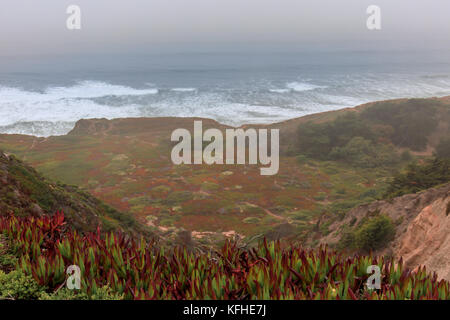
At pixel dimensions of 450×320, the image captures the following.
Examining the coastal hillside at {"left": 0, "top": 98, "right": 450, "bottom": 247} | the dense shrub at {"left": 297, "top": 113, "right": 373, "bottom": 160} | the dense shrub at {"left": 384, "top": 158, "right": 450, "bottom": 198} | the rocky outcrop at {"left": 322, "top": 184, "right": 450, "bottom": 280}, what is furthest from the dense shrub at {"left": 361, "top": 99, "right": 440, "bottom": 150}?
the rocky outcrop at {"left": 322, "top": 184, "right": 450, "bottom": 280}

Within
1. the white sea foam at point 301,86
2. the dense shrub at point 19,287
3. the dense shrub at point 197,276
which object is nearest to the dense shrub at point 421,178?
the dense shrub at point 197,276

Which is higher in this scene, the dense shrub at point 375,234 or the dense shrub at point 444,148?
the dense shrub at point 375,234

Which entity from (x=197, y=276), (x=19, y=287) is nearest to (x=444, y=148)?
(x=197, y=276)

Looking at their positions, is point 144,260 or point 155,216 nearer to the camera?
point 144,260

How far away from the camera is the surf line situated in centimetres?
5175

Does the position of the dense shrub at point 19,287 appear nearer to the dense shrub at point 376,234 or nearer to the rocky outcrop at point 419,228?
the rocky outcrop at point 419,228

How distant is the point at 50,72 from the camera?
16662cm

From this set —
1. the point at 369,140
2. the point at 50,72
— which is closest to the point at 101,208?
the point at 369,140

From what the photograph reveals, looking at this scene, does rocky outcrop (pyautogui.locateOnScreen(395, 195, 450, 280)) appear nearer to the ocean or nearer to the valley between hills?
the valley between hills

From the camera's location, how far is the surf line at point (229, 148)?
51750mm

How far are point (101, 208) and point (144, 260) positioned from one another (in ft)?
47.6
